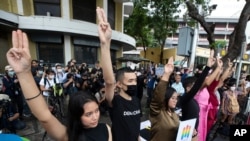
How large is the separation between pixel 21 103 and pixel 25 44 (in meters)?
4.94

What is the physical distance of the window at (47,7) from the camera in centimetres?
1035

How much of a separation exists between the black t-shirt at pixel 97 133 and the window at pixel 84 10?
413 inches

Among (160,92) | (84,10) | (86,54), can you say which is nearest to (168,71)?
(160,92)

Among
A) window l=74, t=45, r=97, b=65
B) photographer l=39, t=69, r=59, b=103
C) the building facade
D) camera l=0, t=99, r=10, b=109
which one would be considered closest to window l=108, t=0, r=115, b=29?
the building facade

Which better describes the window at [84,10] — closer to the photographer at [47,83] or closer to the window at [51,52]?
the window at [51,52]

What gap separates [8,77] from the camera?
5293 mm

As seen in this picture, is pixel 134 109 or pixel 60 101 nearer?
pixel 134 109

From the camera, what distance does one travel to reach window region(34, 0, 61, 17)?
10.4 meters

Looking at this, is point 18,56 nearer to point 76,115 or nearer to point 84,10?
point 76,115

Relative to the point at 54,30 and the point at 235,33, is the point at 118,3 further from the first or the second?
the point at 235,33

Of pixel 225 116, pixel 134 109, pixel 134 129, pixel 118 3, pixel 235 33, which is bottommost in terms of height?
pixel 225 116

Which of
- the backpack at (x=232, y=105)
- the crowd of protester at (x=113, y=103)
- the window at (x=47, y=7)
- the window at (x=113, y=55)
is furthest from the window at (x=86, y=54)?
the backpack at (x=232, y=105)

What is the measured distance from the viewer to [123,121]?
2.01 metres

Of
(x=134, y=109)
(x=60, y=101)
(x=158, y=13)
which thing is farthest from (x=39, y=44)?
(x=134, y=109)
